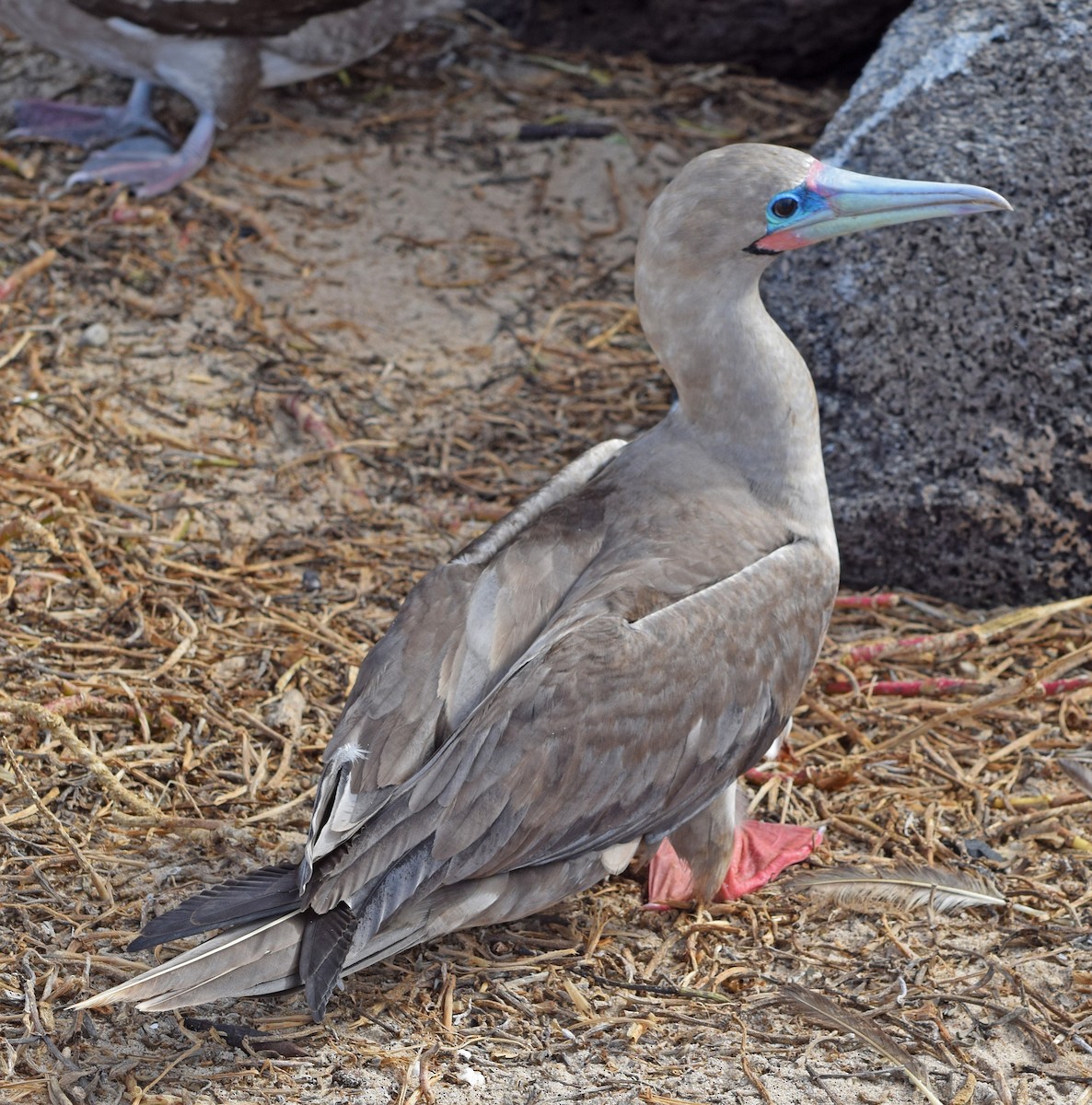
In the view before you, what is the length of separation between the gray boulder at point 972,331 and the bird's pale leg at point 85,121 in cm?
306

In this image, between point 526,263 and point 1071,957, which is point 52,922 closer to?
point 1071,957

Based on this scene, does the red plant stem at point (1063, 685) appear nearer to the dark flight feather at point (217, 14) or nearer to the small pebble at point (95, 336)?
the small pebble at point (95, 336)

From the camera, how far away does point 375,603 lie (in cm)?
432

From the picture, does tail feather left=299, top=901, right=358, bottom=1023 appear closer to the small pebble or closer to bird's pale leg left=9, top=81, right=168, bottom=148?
the small pebble

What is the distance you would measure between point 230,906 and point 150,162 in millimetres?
3847

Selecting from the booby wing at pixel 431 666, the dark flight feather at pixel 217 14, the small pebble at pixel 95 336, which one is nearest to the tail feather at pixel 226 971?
the booby wing at pixel 431 666

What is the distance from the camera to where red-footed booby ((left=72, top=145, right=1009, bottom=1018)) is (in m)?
2.94

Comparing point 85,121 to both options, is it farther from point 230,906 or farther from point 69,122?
point 230,906

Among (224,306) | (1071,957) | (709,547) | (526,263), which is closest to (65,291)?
(224,306)

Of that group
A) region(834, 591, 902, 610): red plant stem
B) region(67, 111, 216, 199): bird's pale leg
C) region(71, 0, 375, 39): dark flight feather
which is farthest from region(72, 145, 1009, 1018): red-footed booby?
region(71, 0, 375, 39): dark flight feather

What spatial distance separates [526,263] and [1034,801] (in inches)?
118

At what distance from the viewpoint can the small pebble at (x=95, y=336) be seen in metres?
5.16

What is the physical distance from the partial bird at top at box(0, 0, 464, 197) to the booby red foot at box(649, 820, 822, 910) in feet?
11.9

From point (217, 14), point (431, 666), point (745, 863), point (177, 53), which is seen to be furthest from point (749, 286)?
point (177, 53)
